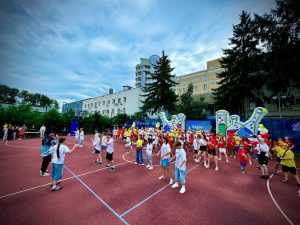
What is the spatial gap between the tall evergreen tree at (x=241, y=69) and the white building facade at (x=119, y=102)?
970 inches

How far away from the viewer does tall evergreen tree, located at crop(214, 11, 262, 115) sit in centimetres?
2423

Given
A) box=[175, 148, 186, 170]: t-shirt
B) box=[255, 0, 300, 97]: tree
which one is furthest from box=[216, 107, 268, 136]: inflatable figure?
box=[175, 148, 186, 170]: t-shirt

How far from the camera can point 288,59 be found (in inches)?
685

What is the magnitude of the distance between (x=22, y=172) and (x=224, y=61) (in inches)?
1148

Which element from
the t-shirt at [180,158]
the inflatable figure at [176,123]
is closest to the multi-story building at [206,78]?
the inflatable figure at [176,123]

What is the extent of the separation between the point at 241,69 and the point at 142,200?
2632cm

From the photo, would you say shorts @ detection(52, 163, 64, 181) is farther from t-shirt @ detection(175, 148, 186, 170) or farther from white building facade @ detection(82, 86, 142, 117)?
white building facade @ detection(82, 86, 142, 117)

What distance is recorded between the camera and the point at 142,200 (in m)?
5.75

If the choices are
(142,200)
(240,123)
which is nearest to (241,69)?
(240,123)

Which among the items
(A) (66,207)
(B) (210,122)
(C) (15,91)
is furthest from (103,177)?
(C) (15,91)

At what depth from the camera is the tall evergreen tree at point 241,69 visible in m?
24.2

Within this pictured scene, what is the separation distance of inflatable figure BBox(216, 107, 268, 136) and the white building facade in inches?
1135

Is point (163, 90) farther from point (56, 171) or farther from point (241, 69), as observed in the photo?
point (56, 171)

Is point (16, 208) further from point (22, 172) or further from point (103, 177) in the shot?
point (22, 172)
